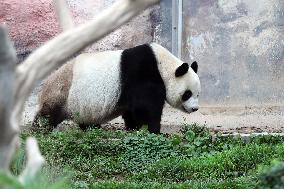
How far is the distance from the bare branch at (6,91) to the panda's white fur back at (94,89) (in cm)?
749

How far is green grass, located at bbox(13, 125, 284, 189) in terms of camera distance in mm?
6949

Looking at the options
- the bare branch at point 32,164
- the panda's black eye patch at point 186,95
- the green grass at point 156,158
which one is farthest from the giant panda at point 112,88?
the bare branch at point 32,164

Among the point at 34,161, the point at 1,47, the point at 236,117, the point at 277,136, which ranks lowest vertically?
the point at 236,117

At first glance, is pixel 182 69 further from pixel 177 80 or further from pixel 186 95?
pixel 186 95

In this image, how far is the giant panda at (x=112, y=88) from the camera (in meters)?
10.5

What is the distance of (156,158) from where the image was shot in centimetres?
855

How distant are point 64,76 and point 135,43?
Result: 3271 mm

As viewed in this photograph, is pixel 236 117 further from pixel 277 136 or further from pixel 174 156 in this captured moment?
pixel 174 156

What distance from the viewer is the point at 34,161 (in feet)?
10.6

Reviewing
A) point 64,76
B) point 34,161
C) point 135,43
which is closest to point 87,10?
point 135,43

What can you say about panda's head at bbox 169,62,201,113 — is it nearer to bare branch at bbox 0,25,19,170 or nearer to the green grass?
the green grass

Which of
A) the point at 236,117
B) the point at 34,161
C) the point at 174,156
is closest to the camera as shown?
the point at 34,161

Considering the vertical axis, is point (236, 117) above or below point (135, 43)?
below

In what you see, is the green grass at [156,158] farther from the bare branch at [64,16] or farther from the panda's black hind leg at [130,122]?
the bare branch at [64,16]
